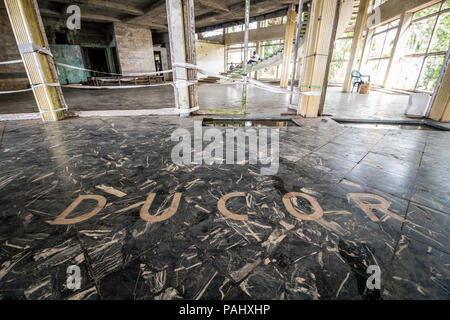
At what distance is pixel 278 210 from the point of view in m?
1.81

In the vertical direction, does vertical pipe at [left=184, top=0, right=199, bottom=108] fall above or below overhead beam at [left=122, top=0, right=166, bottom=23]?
below

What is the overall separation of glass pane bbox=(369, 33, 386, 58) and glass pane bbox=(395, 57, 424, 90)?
2.73m

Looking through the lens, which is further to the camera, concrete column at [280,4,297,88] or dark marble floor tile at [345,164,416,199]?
concrete column at [280,4,297,88]

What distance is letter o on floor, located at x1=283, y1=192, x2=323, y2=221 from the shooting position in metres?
1.72

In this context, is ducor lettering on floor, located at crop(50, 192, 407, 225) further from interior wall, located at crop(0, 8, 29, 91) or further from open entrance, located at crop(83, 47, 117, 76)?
open entrance, located at crop(83, 47, 117, 76)

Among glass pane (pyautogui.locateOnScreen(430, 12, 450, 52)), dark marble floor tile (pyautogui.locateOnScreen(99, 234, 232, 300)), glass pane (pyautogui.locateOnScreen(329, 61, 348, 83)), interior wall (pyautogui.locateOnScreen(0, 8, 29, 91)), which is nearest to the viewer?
dark marble floor tile (pyautogui.locateOnScreen(99, 234, 232, 300))

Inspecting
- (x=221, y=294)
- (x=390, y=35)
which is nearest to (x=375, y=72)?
(x=390, y=35)

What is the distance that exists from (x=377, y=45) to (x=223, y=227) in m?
19.0

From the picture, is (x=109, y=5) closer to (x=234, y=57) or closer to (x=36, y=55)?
(x=36, y=55)

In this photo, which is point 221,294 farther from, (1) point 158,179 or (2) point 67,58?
(2) point 67,58

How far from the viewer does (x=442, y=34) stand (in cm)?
990

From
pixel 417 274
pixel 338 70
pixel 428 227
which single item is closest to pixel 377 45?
pixel 338 70

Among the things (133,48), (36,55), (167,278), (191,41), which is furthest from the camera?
(133,48)

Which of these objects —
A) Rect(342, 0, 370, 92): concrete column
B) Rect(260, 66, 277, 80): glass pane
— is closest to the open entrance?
Rect(260, 66, 277, 80): glass pane
